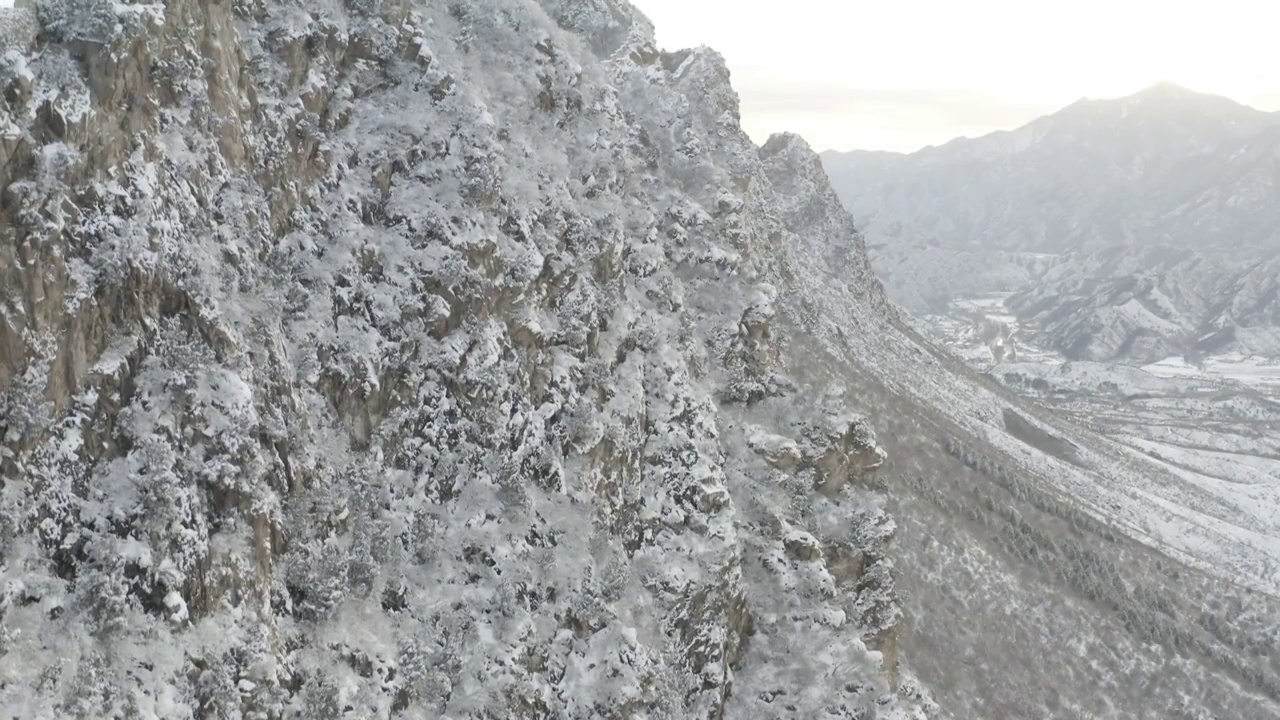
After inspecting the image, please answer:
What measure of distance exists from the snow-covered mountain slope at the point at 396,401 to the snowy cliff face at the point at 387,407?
0.31 ft

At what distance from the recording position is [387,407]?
2634 cm

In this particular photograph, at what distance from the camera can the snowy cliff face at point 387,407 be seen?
59.4 ft

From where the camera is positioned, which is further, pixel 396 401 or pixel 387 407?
pixel 396 401

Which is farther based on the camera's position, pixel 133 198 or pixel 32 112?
pixel 133 198

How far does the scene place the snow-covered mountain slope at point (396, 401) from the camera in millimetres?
18141

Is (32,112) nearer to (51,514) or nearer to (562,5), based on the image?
(51,514)

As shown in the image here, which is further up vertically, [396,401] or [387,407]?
[396,401]

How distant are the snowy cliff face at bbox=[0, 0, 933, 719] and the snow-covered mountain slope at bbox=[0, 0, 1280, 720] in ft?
0.31

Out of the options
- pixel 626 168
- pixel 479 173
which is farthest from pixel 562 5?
pixel 479 173

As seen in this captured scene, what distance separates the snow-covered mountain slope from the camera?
A: 18141mm

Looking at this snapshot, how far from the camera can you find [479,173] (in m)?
30.8

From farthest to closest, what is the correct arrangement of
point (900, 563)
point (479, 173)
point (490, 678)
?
point (900, 563) < point (479, 173) < point (490, 678)

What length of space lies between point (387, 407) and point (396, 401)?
0.35 meters

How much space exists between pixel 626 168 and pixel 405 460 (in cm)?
2260
